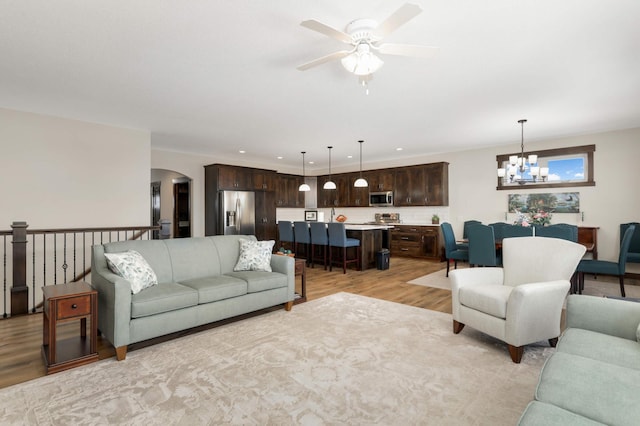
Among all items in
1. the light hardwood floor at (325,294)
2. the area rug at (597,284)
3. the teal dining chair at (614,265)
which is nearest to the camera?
the light hardwood floor at (325,294)

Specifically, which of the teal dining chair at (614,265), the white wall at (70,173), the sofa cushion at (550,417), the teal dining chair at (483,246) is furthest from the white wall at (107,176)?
the sofa cushion at (550,417)

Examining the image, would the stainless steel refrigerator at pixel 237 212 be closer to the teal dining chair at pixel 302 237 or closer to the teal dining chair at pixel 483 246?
the teal dining chair at pixel 302 237

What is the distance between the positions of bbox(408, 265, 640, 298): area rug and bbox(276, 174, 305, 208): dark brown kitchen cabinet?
484 cm

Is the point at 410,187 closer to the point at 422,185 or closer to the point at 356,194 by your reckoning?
the point at 422,185

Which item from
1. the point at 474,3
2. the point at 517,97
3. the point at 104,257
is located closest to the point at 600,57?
the point at 517,97

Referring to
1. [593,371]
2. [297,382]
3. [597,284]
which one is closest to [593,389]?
[593,371]

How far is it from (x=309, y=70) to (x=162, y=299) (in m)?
2.60

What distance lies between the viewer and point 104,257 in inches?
123

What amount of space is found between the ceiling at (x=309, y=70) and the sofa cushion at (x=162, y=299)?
215cm

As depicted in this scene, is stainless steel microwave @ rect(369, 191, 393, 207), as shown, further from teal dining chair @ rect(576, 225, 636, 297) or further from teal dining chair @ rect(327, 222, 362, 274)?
teal dining chair @ rect(576, 225, 636, 297)

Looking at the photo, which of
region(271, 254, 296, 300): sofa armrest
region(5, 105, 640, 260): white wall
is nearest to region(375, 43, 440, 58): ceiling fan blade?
region(271, 254, 296, 300): sofa armrest

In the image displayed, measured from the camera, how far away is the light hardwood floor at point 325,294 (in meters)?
2.58

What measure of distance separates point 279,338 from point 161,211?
783cm

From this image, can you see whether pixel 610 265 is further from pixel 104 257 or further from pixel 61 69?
pixel 61 69
